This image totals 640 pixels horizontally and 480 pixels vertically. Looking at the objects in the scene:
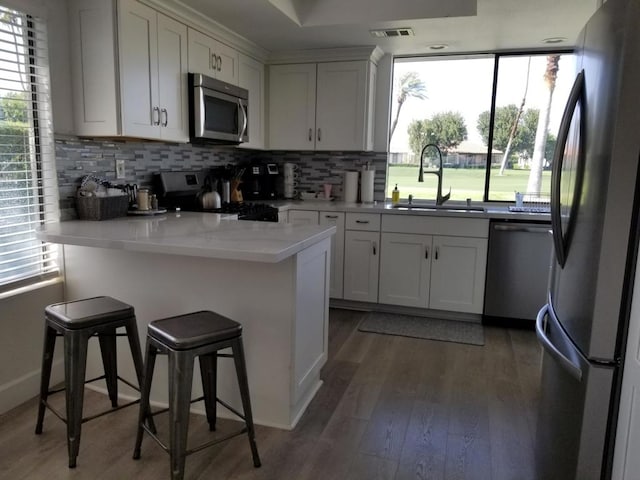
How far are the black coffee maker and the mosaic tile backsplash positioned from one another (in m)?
0.20

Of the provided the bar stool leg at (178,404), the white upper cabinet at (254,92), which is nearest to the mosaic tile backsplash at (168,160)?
the white upper cabinet at (254,92)

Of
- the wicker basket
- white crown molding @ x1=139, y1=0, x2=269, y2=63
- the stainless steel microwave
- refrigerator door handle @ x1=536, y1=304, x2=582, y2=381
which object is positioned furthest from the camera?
the stainless steel microwave

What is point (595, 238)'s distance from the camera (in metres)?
1.35

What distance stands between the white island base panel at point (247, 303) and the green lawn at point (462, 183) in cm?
217

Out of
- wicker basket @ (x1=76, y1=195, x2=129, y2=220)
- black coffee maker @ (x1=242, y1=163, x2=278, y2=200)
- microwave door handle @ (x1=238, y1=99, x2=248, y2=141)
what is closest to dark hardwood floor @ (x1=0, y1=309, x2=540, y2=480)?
wicker basket @ (x1=76, y1=195, x2=129, y2=220)

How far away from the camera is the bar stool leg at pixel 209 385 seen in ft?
7.04

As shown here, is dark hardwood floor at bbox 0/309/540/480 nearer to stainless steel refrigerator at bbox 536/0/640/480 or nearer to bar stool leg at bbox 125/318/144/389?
bar stool leg at bbox 125/318/144/389

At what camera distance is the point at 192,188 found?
3.71m

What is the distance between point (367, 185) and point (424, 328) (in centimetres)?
142

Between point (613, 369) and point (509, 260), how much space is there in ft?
7.77

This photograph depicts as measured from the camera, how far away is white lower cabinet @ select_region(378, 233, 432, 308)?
12.6 ft

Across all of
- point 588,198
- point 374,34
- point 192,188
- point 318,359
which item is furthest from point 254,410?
point 374,34

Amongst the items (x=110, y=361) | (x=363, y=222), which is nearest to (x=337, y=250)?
(x=363, y=222)

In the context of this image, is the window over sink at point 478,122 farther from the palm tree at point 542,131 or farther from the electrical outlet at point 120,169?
the electrical outlet at point 120,169
